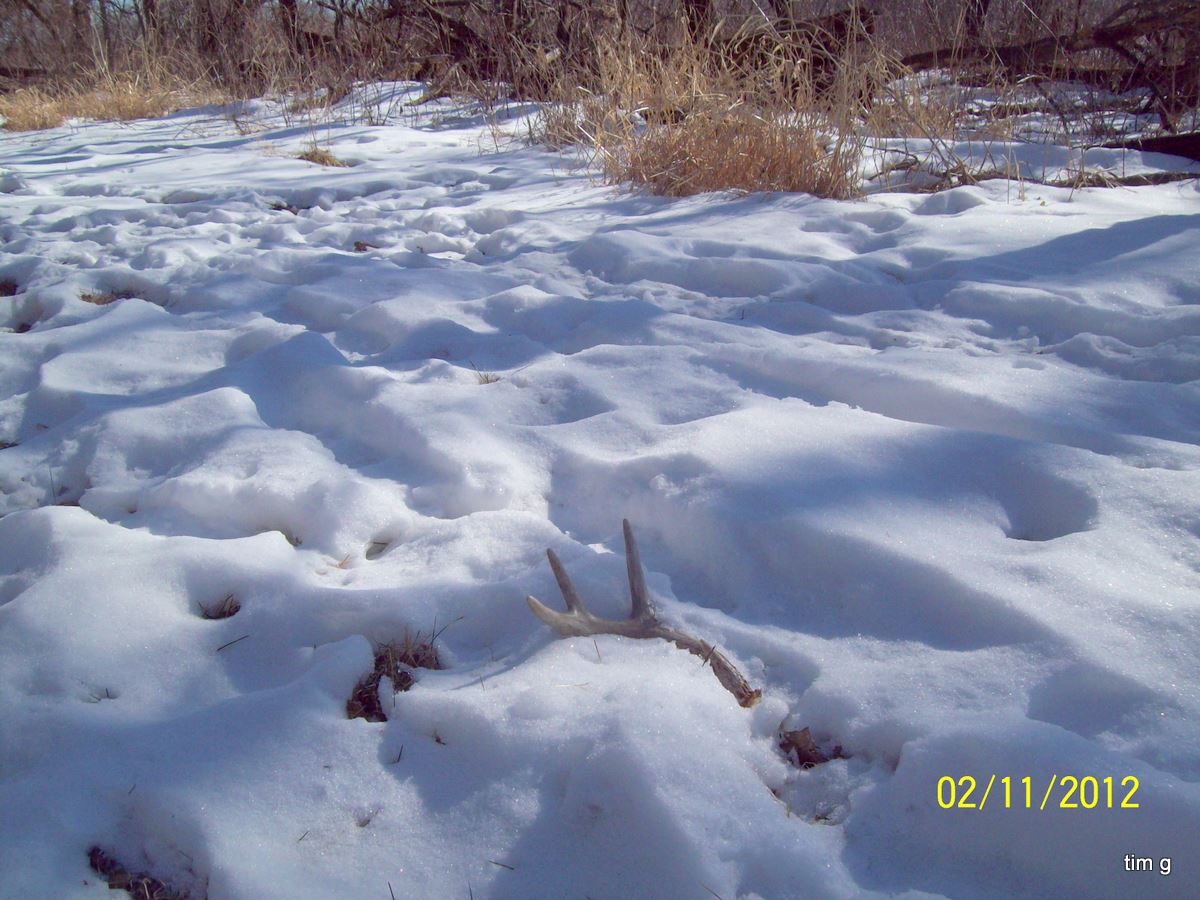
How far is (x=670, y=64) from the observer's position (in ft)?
13.2

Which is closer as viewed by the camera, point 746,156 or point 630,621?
point 630,621

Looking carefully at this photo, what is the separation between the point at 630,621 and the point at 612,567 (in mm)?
145

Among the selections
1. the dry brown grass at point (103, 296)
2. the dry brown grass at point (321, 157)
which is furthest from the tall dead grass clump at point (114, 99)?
the dry brown grass at point (103, 296)

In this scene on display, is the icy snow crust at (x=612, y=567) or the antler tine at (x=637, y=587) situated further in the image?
the antler tine at (x=637, y=587)

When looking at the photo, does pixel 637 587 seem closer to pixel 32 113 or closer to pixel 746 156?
pixel 746 156

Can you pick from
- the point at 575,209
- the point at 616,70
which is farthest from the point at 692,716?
the point at 616,70

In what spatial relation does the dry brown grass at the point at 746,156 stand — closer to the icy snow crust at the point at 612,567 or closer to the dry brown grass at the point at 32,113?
the icy snow crust at the point at 612,567

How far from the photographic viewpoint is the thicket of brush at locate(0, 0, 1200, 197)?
366cm

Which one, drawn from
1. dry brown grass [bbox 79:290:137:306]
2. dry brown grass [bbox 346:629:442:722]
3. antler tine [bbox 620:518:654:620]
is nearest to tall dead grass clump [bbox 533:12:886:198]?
dry brown grass [bbox 79:290:137:306]

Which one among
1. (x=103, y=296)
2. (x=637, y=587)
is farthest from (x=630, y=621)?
(x=103, y=296)

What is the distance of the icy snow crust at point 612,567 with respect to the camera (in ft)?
2.91

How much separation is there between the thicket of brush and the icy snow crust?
124cm

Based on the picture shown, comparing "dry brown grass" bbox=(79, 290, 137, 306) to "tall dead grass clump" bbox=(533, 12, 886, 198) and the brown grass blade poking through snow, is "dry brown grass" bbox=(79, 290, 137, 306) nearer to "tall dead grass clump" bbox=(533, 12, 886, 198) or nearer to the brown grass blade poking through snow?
the brown grass blade poking through snow
